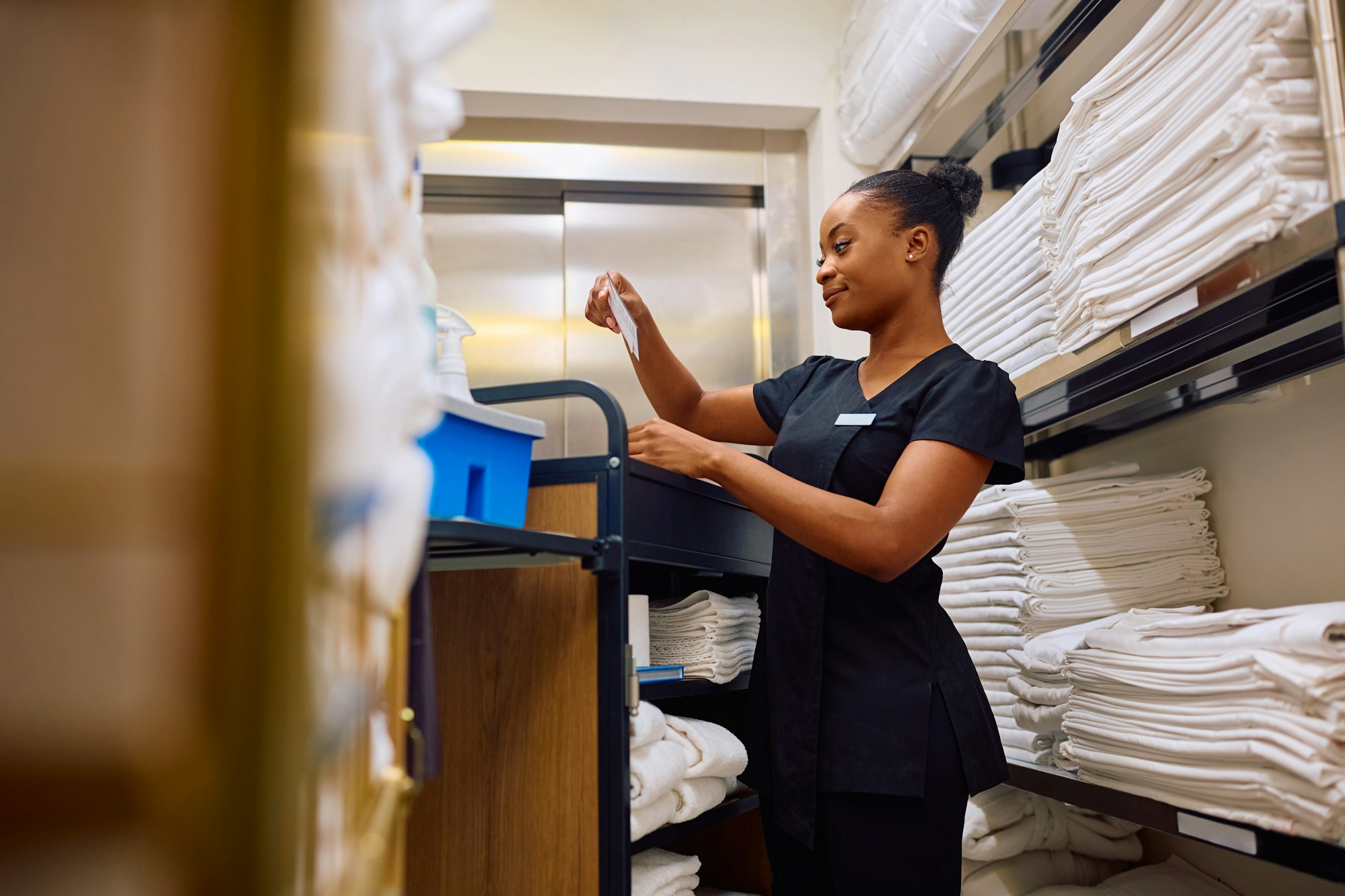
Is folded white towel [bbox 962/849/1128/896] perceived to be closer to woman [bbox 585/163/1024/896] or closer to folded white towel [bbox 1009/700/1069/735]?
folded white towel [bbox 1009/700/1069/735]

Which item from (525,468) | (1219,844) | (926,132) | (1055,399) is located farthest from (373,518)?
(926,132)

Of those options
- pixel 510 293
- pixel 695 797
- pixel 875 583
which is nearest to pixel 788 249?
pixel 510 293

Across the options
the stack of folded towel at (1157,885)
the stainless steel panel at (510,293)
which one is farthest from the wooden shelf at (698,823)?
the stainless steel panel at (510,293)

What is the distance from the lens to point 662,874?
54.0 inches

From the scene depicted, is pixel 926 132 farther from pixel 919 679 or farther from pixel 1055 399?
pixel 919 679

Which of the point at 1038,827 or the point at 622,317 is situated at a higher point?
the point at 622,317

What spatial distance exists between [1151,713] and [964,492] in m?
0.39

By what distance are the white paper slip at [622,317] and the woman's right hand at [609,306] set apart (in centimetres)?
2

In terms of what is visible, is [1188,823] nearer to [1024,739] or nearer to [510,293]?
[1024,739]

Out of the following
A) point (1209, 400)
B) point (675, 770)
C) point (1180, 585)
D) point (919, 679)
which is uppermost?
point (1209, 400)

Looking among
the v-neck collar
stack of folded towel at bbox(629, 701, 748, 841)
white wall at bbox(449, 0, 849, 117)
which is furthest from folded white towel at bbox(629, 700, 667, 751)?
Answer: white wall at bbox(449, 0, 849, 117)

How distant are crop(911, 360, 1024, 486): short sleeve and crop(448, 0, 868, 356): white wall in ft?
3.53

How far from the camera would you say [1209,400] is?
1561mm

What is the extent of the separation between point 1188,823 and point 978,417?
59 cm
